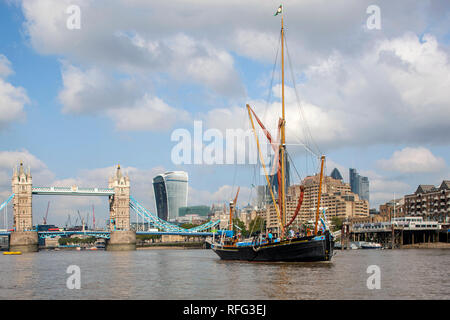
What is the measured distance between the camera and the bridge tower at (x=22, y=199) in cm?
18900

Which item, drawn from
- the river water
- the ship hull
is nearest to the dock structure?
the ship hull

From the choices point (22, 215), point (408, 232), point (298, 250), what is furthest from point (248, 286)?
point (22, 215)

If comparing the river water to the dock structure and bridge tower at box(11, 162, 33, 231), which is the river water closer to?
the dock structure

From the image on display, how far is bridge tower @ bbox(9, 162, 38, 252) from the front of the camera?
571 feet

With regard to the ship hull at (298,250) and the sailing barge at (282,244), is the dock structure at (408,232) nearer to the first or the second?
the sailing barge at (282,244)

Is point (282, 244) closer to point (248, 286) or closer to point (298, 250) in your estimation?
point (298, 250)

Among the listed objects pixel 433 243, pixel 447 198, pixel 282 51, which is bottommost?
pixel 433 243

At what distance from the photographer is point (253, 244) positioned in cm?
7812

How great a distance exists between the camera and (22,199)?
194 meters
